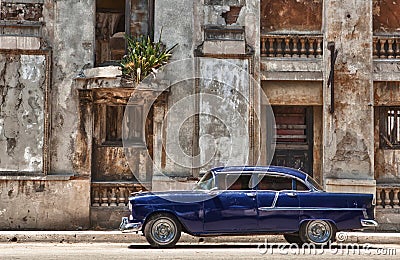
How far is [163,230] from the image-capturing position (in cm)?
1259

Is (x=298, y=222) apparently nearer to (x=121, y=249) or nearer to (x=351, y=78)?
(x=121, y=249)

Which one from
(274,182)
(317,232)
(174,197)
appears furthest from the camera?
(274,182)

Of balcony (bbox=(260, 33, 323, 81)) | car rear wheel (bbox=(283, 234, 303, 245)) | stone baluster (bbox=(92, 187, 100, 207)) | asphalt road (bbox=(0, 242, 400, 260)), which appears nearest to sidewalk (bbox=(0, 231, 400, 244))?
car rear wheel (bbox=(283, 234, 303, 245))

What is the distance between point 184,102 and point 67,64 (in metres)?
3.00

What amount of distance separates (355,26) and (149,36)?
16.7ft

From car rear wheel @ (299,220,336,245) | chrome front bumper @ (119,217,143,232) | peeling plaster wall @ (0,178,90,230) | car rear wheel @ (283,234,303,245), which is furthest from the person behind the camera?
peeling plaster wall @ (0,178,90,230)

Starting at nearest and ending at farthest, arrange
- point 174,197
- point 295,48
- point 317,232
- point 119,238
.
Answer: point 174,197 → point 317,232 → point 119,238 → point 295,48

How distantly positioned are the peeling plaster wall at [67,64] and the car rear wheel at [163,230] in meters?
4.55

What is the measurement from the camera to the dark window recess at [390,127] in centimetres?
1714

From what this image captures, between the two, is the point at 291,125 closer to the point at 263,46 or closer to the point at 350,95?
the point at 350,95

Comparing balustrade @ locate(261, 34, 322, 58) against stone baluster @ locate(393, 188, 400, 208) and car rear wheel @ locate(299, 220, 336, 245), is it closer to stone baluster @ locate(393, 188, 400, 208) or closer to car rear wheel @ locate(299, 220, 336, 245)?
stone baluster @ locate(393, 188, 400, 208)

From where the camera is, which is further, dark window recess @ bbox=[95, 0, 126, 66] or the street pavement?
dark window recess @ bbox=[95, 0, 126, 66]

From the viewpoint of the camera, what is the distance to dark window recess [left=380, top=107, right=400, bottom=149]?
1714cm

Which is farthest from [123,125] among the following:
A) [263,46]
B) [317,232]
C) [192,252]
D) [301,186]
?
[317,232]
